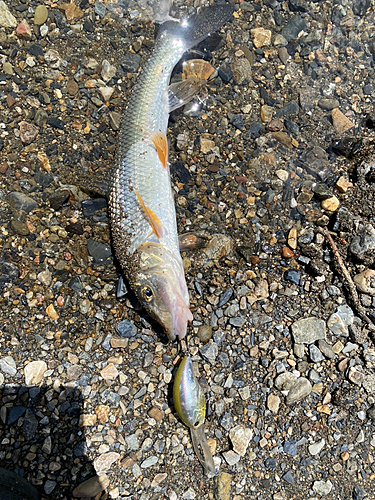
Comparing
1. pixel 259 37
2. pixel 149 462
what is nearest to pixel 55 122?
pixel 259 37

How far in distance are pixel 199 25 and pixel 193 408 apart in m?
4.38

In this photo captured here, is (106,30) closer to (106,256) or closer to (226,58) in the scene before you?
(226,58)

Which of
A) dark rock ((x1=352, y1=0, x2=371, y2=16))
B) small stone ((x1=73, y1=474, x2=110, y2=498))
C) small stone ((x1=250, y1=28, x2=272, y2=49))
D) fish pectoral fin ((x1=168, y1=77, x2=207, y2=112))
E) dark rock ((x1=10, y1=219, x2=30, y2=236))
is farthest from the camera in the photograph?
dark rock ((x1=352, y1=0, x2=371, y2=16))

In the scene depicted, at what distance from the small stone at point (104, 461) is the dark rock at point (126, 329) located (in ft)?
3.52

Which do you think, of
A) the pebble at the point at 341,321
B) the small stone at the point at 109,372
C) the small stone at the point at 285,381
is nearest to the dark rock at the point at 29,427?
the small stone at the point at 109,372

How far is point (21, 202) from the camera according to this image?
12.4ft

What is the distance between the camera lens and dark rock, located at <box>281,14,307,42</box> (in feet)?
15.0

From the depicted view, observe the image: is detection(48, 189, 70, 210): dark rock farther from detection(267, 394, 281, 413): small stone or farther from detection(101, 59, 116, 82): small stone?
detection(267, 394, 281, 413): small stone

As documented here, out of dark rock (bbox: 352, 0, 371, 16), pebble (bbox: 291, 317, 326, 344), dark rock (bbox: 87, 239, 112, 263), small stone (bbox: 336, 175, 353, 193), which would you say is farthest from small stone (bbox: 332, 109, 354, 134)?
dark rock (bbox: 87, 239, 112, 263)

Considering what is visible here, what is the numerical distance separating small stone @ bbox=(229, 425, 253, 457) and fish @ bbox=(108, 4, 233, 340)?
1.03m

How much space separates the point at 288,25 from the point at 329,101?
46.8 inches

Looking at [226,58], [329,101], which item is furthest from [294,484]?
[226,58]

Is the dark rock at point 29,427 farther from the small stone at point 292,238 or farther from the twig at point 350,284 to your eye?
the twig at point 350,284

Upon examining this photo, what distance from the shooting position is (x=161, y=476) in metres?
3.22
